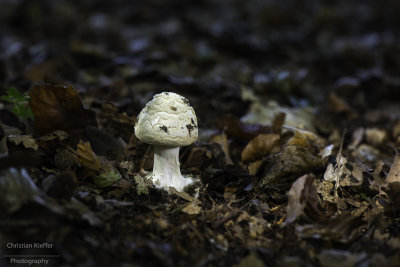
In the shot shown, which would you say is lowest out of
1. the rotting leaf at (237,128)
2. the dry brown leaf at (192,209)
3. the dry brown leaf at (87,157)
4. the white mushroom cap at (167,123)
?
the dry brown leaf at (192,209)

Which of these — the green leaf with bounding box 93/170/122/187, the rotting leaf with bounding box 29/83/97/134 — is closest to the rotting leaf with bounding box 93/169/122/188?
the green leaf with bounding box 93/170/122/187

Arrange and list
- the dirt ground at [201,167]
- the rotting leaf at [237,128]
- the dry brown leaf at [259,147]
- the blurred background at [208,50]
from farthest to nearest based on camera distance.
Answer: the blurred background at [208,50] < the rotting leaf at [237,128] < the dry brown leaf at [259,147] < the dirt ground at [201,167]

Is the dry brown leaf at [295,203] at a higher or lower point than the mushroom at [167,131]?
lower

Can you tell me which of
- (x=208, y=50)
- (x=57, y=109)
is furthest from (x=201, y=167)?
(x=208, y=50)

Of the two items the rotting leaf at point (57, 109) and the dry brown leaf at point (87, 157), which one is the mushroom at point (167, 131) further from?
the rotting leaf at point (57, 109)

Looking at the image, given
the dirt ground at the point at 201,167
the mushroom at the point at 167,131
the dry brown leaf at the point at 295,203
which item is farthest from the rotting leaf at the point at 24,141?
the dry brown leaf at the point at 295,203

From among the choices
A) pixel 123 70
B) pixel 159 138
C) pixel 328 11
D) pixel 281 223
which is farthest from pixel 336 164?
pixel 328 11

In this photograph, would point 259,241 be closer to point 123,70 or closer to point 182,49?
point 123,70
